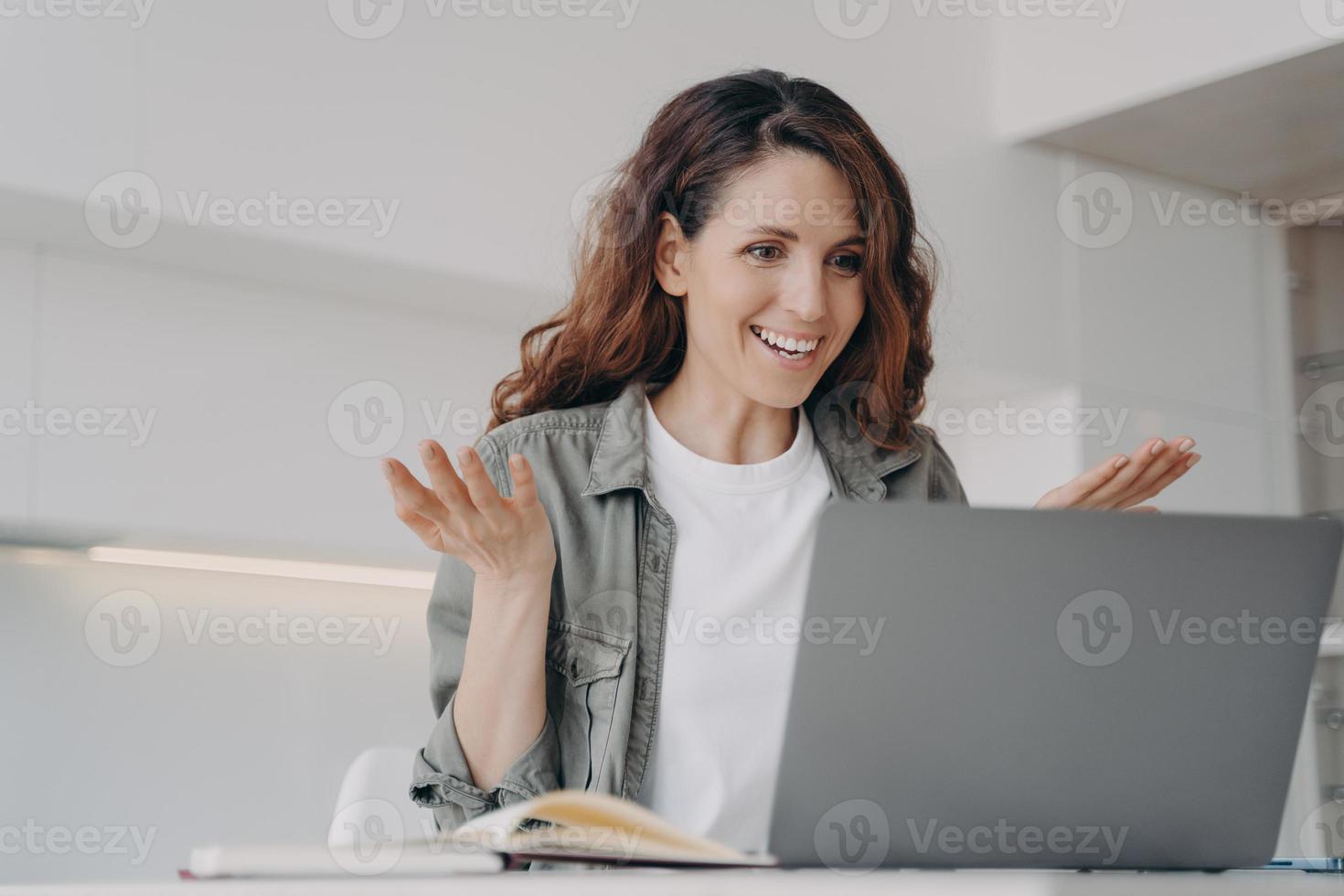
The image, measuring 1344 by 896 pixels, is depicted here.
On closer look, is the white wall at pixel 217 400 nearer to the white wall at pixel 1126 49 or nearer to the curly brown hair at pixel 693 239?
the curly brown hair at pixel 693 239

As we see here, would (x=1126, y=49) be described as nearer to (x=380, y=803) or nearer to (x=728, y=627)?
(x=728, y=627)

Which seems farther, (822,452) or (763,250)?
(822,452)

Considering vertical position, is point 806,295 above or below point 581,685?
above

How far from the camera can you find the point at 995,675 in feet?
2.50

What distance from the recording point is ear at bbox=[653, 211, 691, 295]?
159 cm

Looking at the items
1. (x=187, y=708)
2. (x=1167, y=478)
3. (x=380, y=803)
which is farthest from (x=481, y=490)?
(x=187, y=708)

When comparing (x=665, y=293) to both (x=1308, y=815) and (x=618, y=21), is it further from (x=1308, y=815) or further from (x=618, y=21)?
(x=1308, y=815)

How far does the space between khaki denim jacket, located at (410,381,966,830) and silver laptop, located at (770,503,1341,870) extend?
528 millimetres

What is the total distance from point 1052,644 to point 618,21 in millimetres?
2113

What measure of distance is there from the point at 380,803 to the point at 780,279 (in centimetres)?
83

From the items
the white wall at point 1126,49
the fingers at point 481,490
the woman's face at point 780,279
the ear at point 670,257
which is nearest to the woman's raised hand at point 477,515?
the fingers at point 481,490

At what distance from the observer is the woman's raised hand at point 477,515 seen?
0.98 m

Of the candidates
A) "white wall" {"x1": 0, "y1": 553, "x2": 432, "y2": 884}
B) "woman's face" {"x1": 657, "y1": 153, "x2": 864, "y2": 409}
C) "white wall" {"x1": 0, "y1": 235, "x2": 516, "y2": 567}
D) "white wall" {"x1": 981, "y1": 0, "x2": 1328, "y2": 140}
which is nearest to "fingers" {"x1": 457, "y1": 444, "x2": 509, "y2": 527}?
"woman's face" {"x1": 657, "y1": 153, "x2": 864, "y2": 409}

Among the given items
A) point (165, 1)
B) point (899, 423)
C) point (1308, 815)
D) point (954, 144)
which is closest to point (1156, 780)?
point (899, 423)
